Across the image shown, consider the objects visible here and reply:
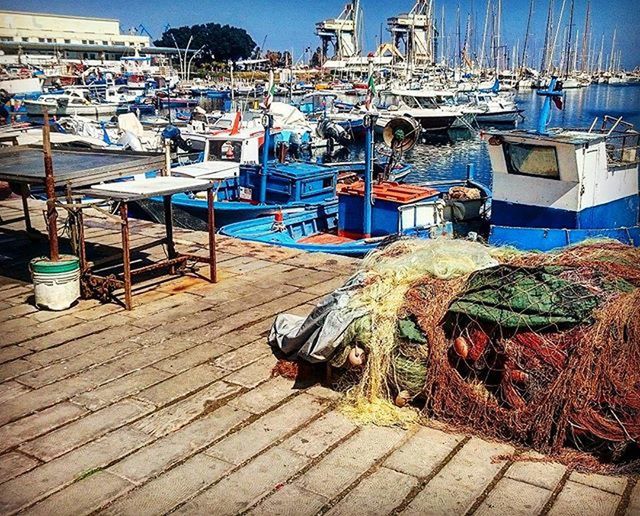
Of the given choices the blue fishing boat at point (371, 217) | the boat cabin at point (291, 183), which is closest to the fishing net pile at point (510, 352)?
the blue fishing boat at point (371, 217)

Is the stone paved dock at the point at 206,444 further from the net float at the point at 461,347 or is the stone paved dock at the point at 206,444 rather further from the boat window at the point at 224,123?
the boat window at the point at 224,123

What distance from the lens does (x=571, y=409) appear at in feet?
14.1

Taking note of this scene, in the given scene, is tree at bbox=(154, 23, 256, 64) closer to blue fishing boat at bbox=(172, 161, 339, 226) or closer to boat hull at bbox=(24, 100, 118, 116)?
boat hull at bbox=(24, 100, 118, 116)

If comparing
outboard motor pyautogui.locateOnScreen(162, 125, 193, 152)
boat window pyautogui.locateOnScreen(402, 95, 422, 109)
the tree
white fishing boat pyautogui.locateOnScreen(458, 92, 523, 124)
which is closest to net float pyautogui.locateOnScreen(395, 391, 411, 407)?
outboard motor pyautogui.locateOnScreen(162, 125, 193, 152)

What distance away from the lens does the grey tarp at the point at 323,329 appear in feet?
16.9

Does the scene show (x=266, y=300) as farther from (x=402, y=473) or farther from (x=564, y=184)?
(x=564, y=184)

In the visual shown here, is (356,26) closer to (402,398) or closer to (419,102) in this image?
(419,102)

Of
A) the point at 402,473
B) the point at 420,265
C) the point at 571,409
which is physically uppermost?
the point at 420,265

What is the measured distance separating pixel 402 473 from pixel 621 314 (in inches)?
72.1

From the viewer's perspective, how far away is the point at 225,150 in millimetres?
18844

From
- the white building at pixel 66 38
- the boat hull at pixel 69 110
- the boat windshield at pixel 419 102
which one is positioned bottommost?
the boat hull at pixel 69 110

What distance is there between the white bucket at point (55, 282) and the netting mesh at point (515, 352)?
3448 mm

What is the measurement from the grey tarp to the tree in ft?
335

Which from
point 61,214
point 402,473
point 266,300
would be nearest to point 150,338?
point 266,300
